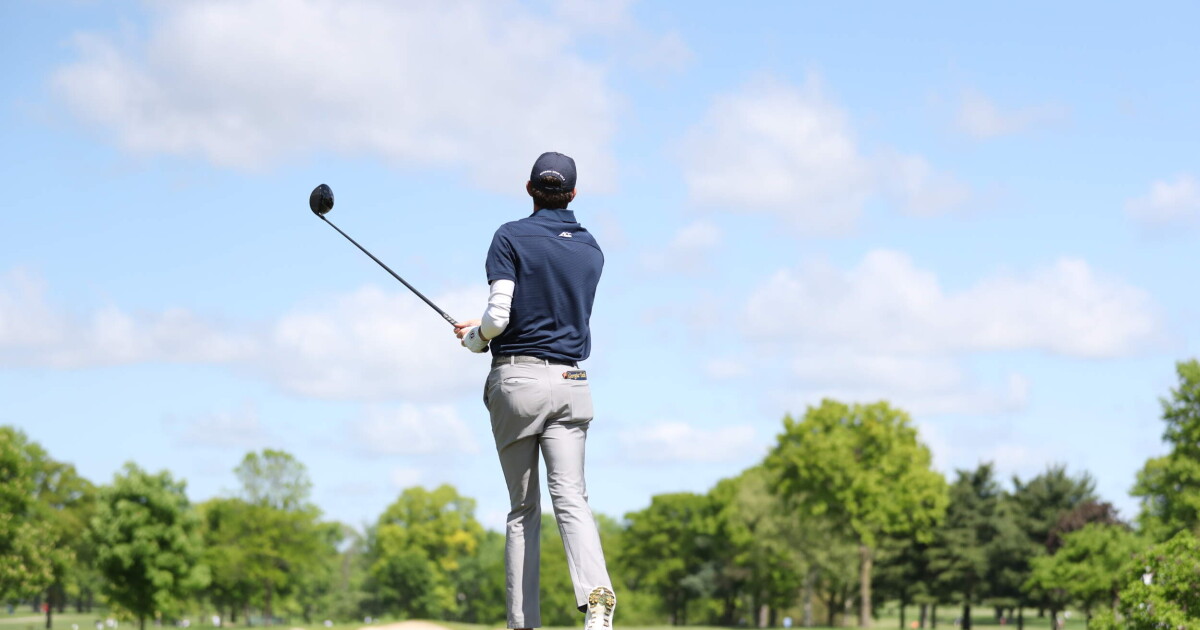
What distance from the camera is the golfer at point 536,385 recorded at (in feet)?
24.6

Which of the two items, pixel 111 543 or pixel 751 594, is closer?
pixel 111 543

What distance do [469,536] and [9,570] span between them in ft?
197

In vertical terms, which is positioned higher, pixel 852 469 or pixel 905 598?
pixel 852 469

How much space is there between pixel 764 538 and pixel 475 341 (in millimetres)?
77925

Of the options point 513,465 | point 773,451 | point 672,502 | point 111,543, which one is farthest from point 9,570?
point 513,465

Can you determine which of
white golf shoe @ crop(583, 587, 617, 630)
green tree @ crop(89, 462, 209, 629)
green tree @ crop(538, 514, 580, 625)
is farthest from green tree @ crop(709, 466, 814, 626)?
white golf shoe @ crop(583, 587, 617, 630)

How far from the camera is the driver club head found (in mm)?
10055

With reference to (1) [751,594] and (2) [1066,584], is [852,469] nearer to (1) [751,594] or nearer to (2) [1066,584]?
(2) [1066,584]

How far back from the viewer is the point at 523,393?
745 cm

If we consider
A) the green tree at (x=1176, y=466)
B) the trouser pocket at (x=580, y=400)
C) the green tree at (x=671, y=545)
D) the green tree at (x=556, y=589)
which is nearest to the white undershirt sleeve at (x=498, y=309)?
the trouser pocket at (x=580, y=400)

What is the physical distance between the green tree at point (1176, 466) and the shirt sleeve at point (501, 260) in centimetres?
5065

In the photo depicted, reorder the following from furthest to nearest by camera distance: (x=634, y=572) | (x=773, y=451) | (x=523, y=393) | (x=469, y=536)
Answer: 1. (x=469, y=536)
2. (x=634, y=572)
3. (x=773, y=451)
4. (x=523, y=393)

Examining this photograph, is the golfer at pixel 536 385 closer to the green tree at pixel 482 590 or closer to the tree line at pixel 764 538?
the tree line at pixel 764 538

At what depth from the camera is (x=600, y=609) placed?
23.4 ft
